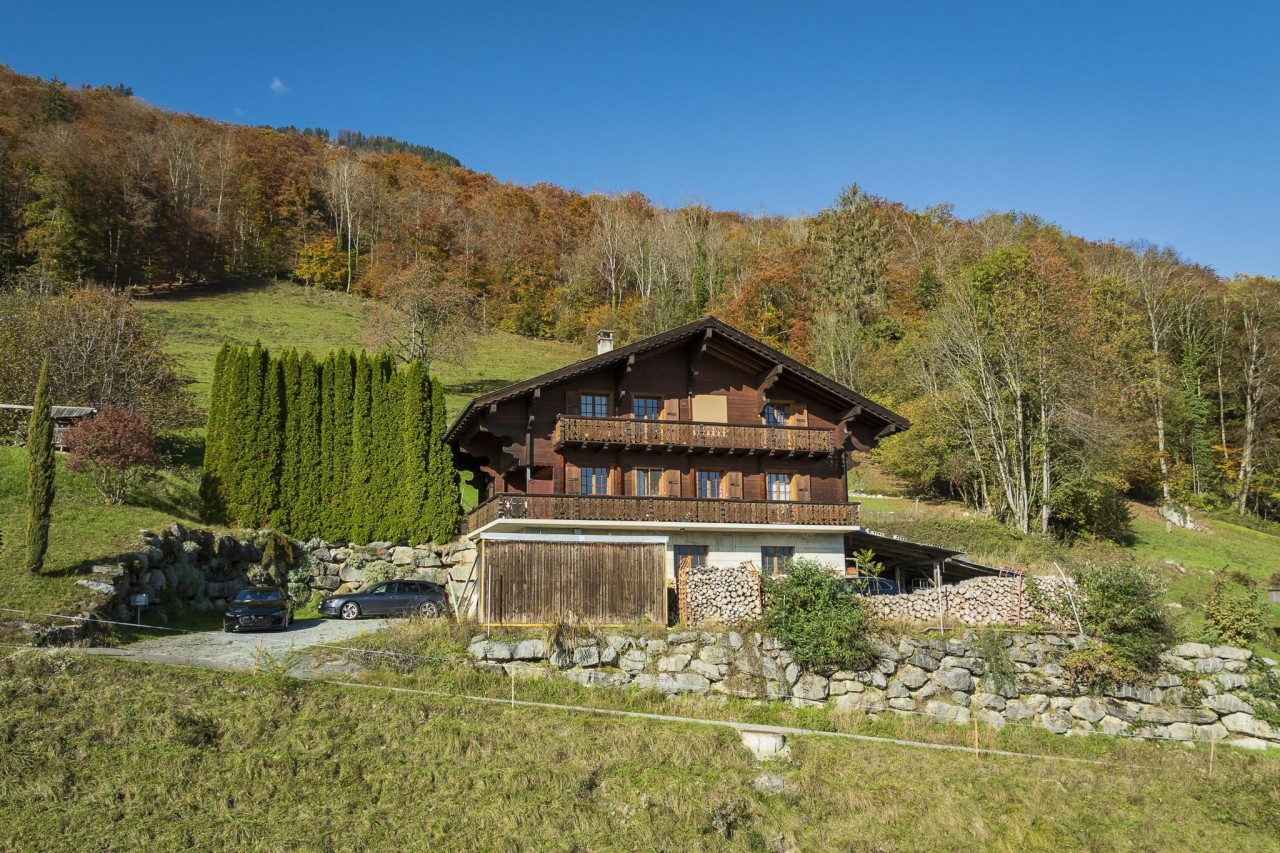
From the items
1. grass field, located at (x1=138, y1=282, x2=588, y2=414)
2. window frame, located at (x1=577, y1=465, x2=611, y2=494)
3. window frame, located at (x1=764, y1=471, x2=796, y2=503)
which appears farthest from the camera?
grass field, located at (x1=138, y1=282, x2=588, y2=414)

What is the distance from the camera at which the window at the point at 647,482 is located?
107 ft

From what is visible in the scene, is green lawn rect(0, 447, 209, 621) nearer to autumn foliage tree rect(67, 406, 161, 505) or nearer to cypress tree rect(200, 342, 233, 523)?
autumn foliage tree rect(67, 406, 161, 505)

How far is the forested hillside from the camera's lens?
1900 inches

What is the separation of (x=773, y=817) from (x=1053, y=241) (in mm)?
69279

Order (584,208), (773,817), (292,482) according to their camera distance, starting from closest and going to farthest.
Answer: (773,817), (292,482), (584,208)

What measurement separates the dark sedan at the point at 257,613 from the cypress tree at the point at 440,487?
12578 millimetres

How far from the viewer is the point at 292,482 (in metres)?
37.9

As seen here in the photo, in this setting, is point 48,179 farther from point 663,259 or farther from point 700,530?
point 700,530

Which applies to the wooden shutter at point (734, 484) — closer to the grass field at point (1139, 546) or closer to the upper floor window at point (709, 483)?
the upper floor window at point (709, 483)

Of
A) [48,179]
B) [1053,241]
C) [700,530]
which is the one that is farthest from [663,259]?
[700,530]

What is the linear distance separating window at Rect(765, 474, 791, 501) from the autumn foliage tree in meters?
21.8

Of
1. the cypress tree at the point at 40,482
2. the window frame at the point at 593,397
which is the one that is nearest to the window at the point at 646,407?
the window frame at the point at 593,397

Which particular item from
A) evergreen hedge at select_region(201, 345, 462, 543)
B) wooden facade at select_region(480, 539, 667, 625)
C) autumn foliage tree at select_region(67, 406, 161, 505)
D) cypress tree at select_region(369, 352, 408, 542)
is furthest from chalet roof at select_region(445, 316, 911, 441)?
autumn foliage tree at select_region(67, 406, 161, 505)

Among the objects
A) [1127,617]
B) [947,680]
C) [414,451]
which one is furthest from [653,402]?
[1127,617]
